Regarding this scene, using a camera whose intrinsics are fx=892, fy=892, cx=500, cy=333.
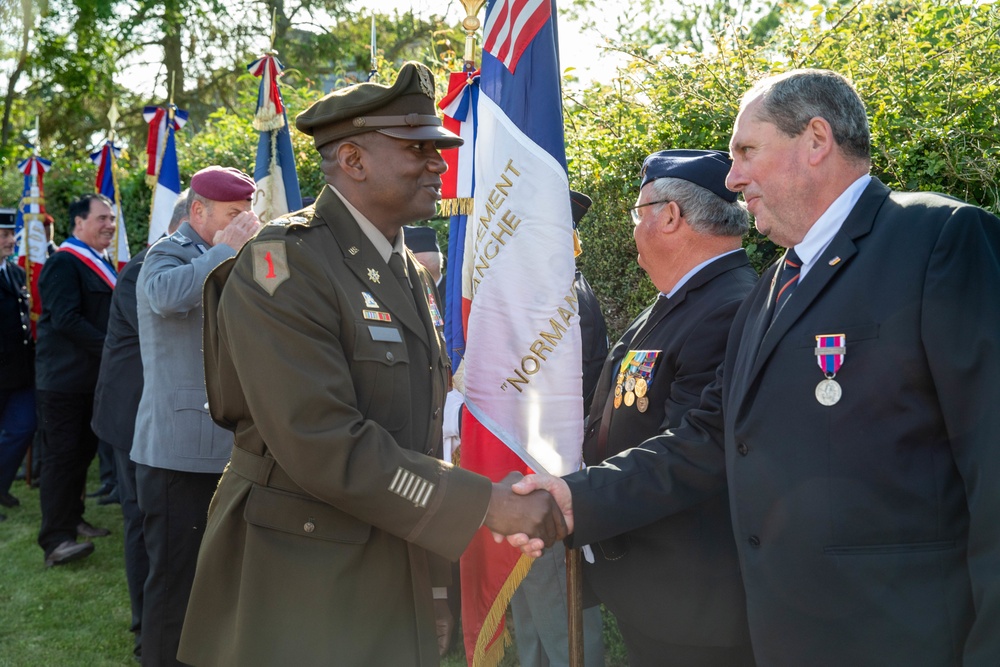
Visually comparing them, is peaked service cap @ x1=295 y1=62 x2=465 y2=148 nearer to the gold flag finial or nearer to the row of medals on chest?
the row of medals on chest

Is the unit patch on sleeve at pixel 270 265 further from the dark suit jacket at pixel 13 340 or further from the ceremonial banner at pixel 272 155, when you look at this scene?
the dark suit jacket at pixel 13 340

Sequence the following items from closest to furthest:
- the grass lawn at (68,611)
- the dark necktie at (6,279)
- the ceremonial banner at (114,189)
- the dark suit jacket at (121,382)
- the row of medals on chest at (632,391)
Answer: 1. the row of medals on chest at (632,391)
2. the grass lawn at (68,611)
3. the dark suit jacket at (121,382)
4. the dark necktie at (6,279)
5. the ceremonial banner at (114,189)

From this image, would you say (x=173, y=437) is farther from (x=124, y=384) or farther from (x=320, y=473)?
(x=320, y=473)

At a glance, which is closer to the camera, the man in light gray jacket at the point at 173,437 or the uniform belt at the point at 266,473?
the uniform belt at the point at 266,473

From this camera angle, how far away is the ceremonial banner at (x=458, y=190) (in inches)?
154

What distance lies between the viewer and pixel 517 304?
3.12 metres

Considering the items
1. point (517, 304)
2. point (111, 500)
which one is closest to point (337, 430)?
point (517, 304)

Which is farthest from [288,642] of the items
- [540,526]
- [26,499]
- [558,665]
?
[26,499]

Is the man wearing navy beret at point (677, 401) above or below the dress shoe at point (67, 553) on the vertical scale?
above

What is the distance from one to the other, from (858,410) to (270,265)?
148 cm

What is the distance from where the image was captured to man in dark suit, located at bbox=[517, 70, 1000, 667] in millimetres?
1841

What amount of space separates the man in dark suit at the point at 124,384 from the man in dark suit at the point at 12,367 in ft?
9.33

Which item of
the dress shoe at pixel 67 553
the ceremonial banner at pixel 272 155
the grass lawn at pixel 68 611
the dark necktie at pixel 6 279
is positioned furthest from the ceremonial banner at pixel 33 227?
the ceremonial banner at pixel 272 155

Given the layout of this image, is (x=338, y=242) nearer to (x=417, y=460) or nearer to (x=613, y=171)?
(x=417, y=460)
